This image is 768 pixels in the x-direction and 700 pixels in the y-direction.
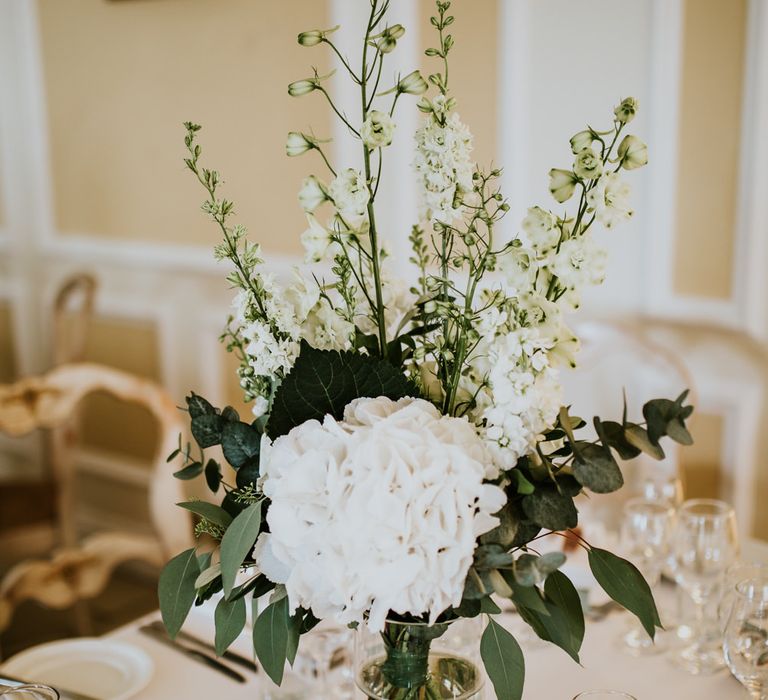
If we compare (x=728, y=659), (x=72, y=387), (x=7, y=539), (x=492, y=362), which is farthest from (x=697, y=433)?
(x=7, y=539)

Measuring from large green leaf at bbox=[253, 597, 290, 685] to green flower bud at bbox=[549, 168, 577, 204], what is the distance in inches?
17.1

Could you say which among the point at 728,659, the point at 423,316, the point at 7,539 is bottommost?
the point at 7,539

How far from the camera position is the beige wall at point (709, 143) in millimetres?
1990

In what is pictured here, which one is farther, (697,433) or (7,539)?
(7,539)

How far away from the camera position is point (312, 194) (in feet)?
2.72

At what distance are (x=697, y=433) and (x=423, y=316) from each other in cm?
142

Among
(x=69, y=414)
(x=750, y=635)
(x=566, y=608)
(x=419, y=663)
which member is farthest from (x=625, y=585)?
(x=69, y=414)

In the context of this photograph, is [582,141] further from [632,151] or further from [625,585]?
[625,585]

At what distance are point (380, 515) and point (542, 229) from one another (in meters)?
0.29

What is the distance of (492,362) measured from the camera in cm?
82

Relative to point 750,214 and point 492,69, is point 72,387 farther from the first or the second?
point 750,214

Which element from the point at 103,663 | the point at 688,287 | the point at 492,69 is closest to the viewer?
the point at 103,663

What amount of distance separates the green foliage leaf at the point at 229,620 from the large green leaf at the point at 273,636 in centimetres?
2

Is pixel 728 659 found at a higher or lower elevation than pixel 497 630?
lower
